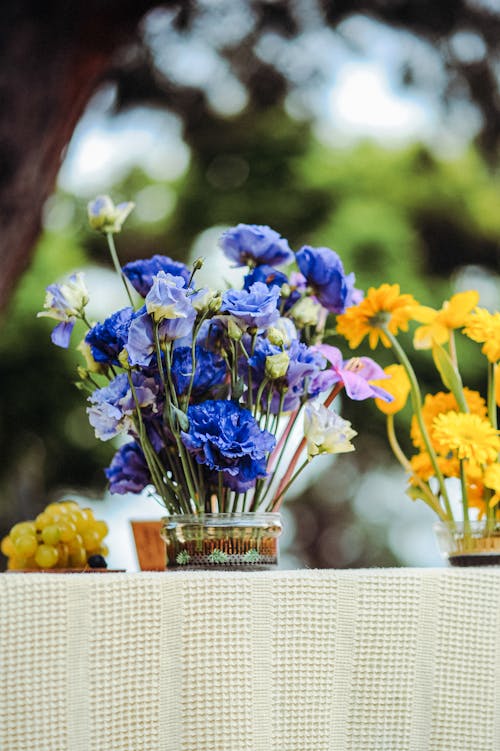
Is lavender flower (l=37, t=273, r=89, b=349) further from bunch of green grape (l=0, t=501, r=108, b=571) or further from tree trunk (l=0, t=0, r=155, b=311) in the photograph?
tree trunk (l=0, t=0, r=155, b=311)

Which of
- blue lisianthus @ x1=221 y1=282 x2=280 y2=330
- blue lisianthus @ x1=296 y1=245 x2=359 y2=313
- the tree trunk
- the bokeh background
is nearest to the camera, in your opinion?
blue lisianthus @ x1=221 y1=282 x2=280 y2=330

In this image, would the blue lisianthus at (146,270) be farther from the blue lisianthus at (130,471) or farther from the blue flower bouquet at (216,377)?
the blue lisianthus at (130,471)

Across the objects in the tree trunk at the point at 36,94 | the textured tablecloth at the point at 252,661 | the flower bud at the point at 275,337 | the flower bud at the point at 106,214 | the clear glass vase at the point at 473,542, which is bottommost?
the textured tablecloth at the point at 252,661

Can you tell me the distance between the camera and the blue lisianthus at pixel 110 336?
0.73 meters

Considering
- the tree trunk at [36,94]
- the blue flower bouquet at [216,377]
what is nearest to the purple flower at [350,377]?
the blue flower bouquet at [216,377]

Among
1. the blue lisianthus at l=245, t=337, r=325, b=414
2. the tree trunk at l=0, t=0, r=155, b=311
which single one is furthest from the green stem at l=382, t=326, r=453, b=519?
the tree trunk at l=0, t=0, r=155, b=311

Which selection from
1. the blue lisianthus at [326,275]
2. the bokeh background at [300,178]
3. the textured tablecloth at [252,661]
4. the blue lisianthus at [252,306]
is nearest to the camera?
the textured tablecloth at [252,661]

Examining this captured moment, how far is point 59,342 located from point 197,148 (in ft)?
10.2

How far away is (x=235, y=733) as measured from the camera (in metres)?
0.66

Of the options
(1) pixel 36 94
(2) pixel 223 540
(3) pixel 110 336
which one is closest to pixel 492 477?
(2) pixel 223 540

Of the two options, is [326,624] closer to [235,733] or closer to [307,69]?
[235,733]

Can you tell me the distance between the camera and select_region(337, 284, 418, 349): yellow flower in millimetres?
866

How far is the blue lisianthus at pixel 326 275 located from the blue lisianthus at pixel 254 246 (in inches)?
0.9

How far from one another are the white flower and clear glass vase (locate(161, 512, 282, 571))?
0.07m
